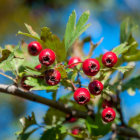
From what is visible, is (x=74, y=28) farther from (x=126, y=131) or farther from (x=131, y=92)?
(x=126, y=131)

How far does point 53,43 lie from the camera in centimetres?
126

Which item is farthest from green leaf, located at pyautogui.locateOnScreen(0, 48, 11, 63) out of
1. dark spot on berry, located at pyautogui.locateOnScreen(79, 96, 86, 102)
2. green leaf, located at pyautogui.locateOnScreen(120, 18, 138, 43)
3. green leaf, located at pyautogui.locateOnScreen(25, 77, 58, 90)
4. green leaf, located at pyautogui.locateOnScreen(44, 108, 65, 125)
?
green leaf, located at pyautogui.locateOnScreen(120, 18, 138, 43)

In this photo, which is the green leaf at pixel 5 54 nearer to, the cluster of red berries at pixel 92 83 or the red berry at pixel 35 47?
the red berry at pixel 35 47

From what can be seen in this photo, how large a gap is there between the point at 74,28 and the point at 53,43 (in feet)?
0.40

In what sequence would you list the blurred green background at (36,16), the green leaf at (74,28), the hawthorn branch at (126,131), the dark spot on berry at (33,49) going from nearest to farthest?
the green leaf at (74,28)
the dark spot on berry at (33,49)
the hawthorn branch at (126,131)
the blurred green background at (36,16)

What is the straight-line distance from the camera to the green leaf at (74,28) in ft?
3.98

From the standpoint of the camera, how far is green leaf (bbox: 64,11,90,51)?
121cm

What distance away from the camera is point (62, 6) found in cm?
449

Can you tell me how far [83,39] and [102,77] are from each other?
0.70m

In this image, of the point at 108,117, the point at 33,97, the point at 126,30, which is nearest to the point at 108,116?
the point at 108,117

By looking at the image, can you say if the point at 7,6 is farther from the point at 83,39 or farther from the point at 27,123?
the point at 27,123

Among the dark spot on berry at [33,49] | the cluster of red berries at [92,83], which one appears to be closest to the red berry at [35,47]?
the dark spot on berry at [33,49]

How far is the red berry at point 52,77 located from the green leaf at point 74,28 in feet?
0.64

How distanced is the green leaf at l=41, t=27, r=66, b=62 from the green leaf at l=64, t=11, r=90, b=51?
0.11 ft
